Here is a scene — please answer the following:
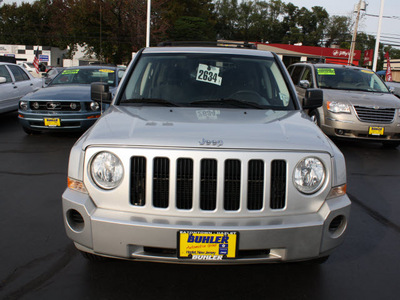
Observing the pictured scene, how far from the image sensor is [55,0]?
40.6 m

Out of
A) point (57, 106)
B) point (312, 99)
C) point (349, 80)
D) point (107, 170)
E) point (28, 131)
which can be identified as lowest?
point (28, 131)

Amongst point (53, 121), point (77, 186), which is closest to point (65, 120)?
point (53, 121)

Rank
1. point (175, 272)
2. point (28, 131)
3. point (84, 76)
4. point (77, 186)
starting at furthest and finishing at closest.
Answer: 1. point (84, 76)
2. point (28, 131)
3. point (175, 272)
4. point (77, 186)

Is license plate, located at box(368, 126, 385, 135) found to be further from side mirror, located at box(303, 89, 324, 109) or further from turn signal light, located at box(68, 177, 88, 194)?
turn signal light, located at box(68, 177, 88, 194)

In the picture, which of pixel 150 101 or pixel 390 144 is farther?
pixel 390 144

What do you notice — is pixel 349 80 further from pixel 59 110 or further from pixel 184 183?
pixel 184 183

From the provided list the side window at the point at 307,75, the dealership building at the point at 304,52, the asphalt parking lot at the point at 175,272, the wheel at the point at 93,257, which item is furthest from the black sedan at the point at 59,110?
the dealership building at the point at 304,52

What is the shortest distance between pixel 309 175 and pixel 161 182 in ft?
3.11

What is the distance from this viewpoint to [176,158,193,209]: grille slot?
2521 mm

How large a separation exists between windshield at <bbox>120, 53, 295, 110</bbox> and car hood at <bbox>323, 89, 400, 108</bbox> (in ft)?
14.7

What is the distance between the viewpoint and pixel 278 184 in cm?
259

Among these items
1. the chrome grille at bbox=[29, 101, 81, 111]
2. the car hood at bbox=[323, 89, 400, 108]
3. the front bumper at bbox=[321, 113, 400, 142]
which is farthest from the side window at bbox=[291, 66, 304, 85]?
the chrome grille at bbox=[29, 101, 81, 111]

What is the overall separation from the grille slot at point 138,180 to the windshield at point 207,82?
112cm

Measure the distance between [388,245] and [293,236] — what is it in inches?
67.2
